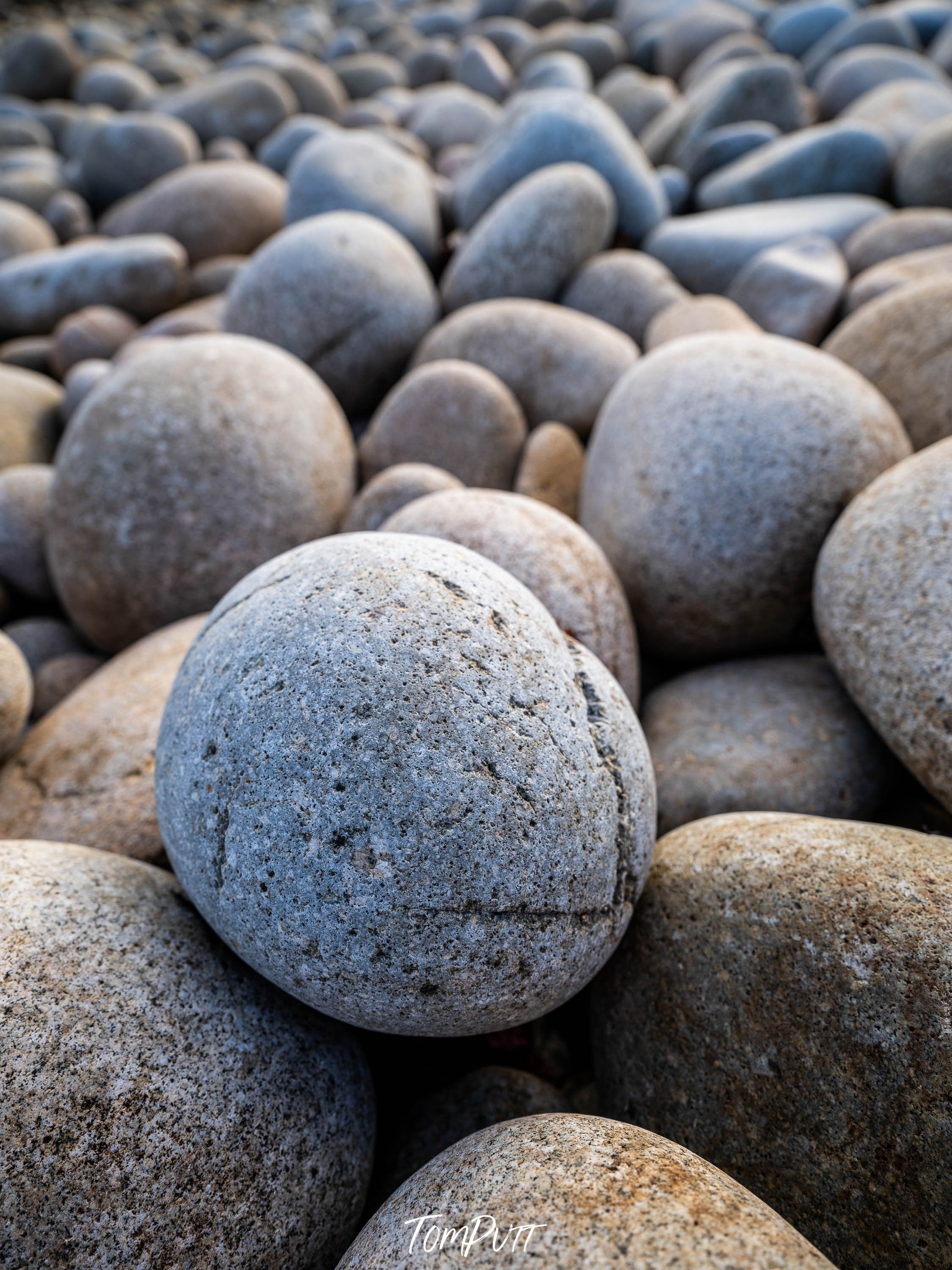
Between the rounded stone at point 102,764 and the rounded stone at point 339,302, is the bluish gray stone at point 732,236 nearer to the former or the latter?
the rounded stone at point 339,302

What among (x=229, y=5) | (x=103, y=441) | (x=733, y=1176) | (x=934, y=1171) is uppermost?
(x=229, y=5)

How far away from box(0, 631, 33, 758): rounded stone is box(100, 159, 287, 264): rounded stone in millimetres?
4182

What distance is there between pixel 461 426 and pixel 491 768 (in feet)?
6.35

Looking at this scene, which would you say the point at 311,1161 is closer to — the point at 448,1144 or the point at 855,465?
the point at 448,1144

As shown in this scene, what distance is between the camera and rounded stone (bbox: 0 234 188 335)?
15.6 ft

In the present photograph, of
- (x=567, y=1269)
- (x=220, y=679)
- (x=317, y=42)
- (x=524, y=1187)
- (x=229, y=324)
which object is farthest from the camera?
(x=317, y=42)

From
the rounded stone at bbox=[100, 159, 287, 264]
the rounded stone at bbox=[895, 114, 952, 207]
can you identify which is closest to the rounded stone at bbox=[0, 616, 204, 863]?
the rounded stone at bbox=[100, 159, 287, 264]

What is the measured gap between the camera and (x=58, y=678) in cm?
273

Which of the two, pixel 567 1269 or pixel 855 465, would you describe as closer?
pixel 567 1269

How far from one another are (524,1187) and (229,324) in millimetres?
3561

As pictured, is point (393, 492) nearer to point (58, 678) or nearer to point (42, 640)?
point (58, 678)

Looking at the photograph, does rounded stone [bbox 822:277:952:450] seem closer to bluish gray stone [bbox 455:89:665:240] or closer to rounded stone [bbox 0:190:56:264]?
bluish gray stone [bbox 455:89:665:240]

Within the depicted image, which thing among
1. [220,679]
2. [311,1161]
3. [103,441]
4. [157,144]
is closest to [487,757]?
[220,679]

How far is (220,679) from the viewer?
137cm
